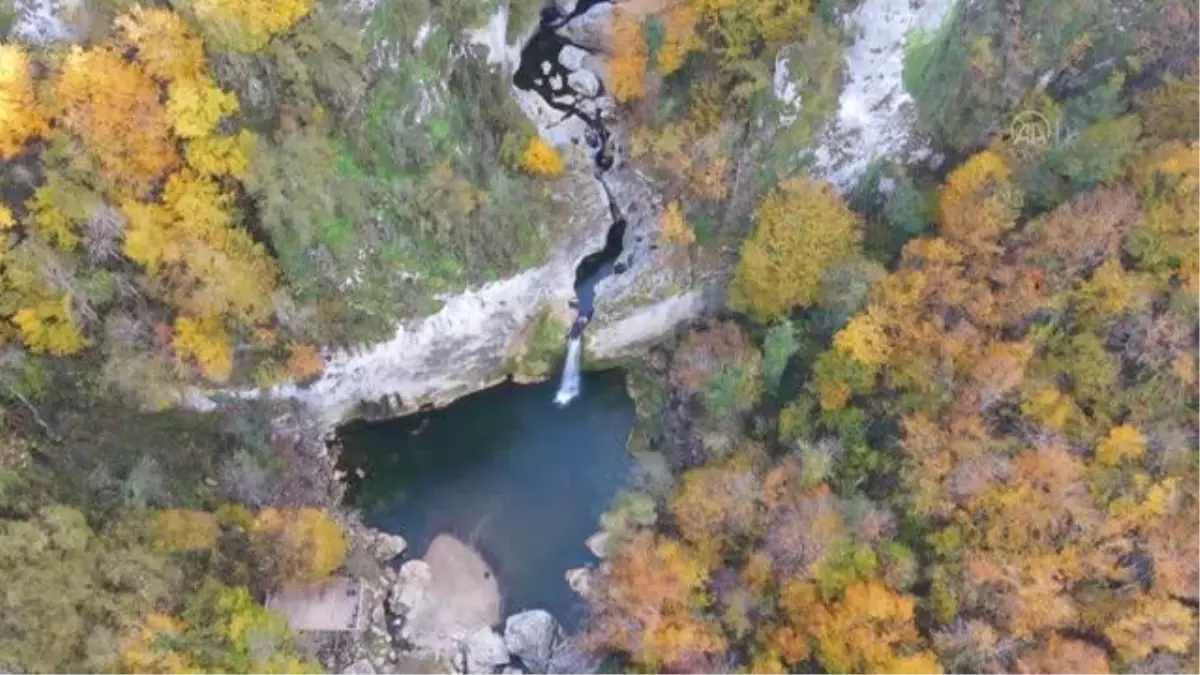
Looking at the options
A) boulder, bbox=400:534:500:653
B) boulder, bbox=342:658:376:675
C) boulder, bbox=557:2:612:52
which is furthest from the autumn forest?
boulder, bbox=557:2:612:52

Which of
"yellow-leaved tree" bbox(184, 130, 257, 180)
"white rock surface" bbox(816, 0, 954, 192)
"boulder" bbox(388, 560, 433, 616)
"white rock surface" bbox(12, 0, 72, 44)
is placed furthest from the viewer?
"boulder" bbox(388, 560, 433, 616)

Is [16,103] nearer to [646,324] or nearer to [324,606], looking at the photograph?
[324,606]

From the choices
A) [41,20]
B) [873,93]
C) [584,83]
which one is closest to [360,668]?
[41,20]

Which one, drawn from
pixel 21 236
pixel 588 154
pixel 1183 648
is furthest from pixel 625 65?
pixel 1183 648

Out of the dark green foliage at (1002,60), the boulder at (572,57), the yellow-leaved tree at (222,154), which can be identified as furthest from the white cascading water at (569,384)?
the dark green foliage at (1002,60)

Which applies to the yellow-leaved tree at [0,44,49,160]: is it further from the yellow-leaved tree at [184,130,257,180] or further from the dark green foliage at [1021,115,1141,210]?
the dark green foliage at [1021,115,1141,210]

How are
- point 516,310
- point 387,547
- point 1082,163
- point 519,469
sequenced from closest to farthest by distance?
point 1082,163
point 387,547
point 516,310
point 519,469

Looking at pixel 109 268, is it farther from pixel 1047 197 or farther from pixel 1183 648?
pixel 1183 648

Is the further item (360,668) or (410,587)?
(410,587)
